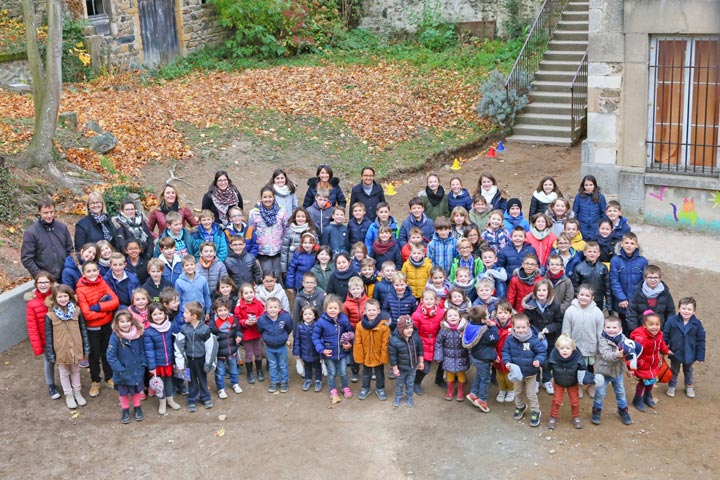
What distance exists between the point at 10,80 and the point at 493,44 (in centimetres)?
1093

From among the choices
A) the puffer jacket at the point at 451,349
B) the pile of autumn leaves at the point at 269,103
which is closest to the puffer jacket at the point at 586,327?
the puffer jacket at the point at 451,349

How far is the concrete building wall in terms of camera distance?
12.4 m

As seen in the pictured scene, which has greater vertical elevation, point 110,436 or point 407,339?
point 407,339

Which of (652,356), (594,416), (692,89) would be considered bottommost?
(594,416)

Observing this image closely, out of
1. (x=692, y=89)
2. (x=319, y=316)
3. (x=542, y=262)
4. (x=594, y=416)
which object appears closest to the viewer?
(x=594, y=416)

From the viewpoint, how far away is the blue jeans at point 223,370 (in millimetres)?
9141

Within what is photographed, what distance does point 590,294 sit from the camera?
8602mm

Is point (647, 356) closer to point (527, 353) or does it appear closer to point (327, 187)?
point (527, 353)

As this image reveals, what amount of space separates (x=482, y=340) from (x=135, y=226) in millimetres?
4239

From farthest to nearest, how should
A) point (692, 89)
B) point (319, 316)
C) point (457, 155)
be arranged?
point (457, 155)
point (692, 89)
point (319, 316)

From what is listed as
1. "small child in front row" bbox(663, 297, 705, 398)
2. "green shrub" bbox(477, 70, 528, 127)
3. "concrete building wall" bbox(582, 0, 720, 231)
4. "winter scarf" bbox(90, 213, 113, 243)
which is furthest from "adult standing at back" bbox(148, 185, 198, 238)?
"green shrub" bbox(477, 70, 528, 127)

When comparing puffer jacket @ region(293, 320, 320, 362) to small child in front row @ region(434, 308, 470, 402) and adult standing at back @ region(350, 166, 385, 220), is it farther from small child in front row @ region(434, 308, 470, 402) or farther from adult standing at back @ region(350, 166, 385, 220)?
adult standing at back @ region(350, 166, 385, 220)

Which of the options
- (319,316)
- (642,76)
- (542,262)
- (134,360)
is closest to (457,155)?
(642,76)

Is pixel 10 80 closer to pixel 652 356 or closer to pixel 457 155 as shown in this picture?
pixel 457 155
